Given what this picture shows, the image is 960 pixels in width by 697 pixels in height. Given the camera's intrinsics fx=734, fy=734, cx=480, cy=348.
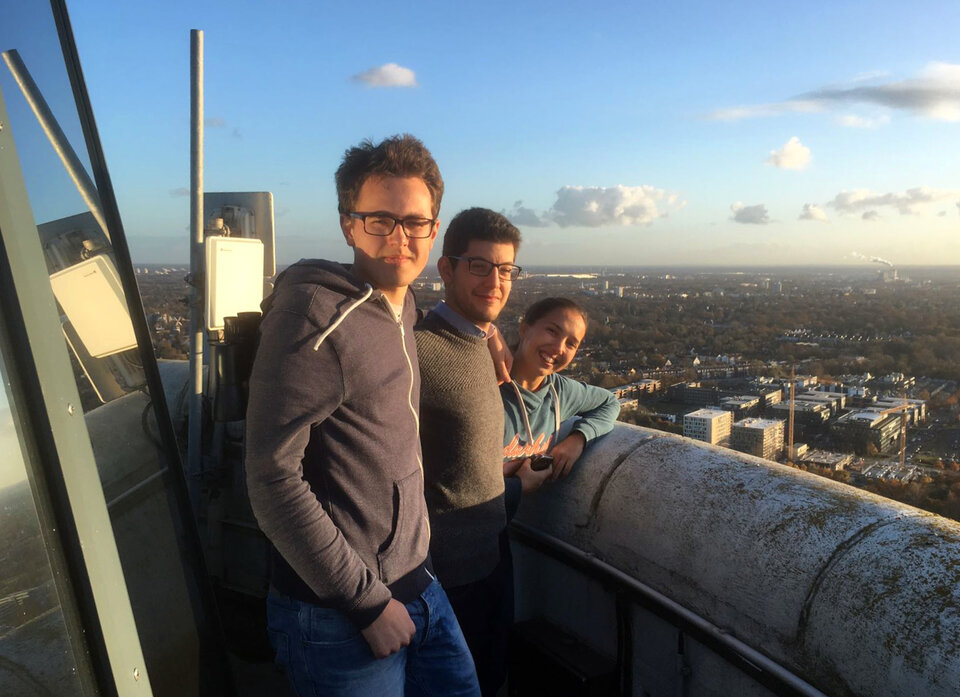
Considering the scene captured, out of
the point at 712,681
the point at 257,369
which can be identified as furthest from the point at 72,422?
the point at 712,681

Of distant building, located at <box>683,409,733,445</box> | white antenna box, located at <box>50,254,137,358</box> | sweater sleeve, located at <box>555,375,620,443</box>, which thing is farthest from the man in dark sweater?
distant building, located at <box>683,409,733,445</box>

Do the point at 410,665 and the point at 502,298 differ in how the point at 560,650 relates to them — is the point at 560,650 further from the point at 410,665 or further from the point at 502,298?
the point at 502,298

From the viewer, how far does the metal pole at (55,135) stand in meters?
1.38

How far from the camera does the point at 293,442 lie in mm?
1587

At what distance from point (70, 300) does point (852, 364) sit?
7560mm

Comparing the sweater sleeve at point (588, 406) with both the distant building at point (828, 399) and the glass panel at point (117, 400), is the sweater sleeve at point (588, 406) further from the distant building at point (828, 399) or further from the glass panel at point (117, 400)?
the distant building at point (828, 399)

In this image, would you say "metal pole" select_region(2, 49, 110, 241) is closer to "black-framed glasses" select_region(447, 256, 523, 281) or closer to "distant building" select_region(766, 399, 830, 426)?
"black-framed glasses" select_region(447, 256, 523, 281)

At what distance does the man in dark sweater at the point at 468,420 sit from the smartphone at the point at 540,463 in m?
0.34

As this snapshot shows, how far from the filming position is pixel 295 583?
70.3 inches

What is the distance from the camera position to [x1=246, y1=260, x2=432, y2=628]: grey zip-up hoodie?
5.22 feet

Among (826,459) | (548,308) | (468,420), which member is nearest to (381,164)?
(468,420)

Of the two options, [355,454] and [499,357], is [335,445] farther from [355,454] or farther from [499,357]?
[499,357]

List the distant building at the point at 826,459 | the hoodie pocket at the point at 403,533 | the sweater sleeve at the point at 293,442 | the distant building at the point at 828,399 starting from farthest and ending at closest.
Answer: the distant building at the point at 828,399 < the distant building at the point at 826,459 < the hoodie pocket at the point at 403,533 < the sweater sleeve at the point at 293,442

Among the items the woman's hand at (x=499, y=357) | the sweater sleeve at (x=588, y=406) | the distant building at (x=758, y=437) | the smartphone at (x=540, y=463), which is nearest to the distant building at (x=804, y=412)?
the distant building at (x=758, y=437)
